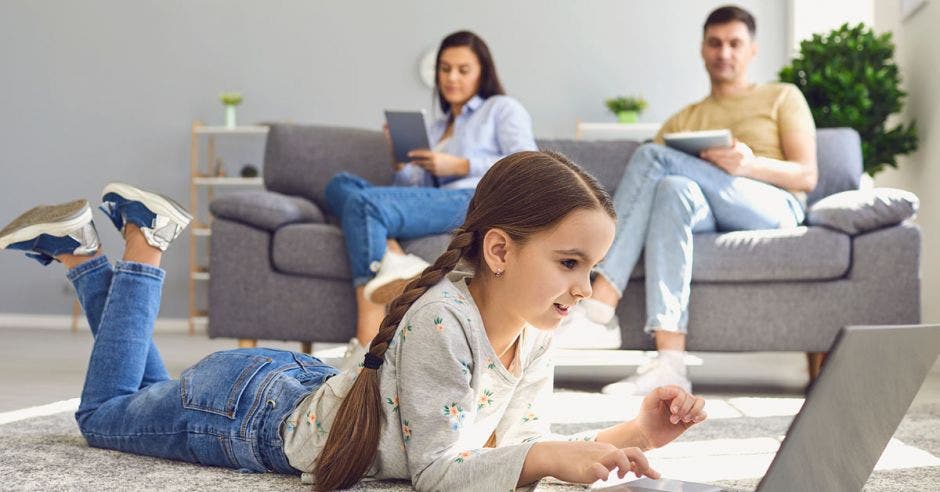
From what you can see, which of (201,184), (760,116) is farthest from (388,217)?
(201,184)

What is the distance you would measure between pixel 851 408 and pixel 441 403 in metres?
0.48

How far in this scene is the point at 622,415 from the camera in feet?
Answer: 7.58

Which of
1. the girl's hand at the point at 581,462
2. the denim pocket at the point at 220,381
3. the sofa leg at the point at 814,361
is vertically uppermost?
the girl's hand at the point at 581,462

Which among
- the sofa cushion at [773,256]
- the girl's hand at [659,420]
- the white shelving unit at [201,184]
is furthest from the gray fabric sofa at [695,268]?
A: the white shelving unit at [201,184]

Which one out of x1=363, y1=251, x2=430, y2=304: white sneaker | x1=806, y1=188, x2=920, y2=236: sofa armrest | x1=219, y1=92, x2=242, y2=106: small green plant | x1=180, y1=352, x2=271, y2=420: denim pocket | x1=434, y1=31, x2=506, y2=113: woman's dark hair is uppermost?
x1=434, y1=31, x2=506, y2=113: woman's dark hair

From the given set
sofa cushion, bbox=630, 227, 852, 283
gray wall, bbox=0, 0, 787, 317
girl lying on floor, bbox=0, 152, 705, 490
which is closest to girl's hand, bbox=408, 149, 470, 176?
sofa cushion, bbox=630, 227, 852, 283

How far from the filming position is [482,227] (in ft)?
4.38

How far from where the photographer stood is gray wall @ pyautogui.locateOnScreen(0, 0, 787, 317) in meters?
6.14

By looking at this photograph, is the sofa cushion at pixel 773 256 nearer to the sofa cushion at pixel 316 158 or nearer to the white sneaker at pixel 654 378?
the white sneaker at pixel 654 378

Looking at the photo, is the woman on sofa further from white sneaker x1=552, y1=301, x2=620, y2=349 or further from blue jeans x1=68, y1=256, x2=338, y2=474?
blue jeans x1=68, y1=256, x2=338, y2=474

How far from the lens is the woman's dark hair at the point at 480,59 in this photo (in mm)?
3281

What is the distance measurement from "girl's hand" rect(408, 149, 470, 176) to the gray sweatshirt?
178cm

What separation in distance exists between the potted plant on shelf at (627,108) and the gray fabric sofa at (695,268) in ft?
7.65

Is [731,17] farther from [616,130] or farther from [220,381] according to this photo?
[616,130]
